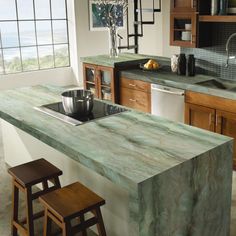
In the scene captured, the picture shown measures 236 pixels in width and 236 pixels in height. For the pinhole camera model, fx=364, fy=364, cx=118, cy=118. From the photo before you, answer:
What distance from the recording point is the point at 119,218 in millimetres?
2393

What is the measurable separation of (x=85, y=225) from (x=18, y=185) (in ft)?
2.08

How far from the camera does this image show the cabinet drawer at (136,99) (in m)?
4.39

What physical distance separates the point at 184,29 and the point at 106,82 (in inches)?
51.2

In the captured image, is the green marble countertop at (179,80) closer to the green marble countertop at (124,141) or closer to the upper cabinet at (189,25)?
the upper cabinet at (189,25)

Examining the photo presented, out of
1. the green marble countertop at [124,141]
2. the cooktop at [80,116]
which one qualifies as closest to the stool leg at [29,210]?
the green marble countertop at [124,141]

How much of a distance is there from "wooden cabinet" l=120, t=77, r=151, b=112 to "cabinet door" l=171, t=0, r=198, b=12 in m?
0.92

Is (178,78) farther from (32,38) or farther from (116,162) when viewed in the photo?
(32,38)

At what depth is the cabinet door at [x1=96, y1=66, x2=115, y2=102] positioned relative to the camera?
4820 mm

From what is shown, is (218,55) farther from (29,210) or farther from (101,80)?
(29,210)

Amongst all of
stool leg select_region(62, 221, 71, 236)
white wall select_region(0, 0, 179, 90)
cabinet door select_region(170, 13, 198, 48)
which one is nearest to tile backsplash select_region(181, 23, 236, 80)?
cabinet door select_region(170, 13, 198, 48)

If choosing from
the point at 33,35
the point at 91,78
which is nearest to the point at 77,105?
the point at 91,78

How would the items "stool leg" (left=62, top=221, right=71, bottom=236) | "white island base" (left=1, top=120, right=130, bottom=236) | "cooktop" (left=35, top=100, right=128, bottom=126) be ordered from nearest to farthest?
"stool leg" (left=62, top=221, right=71, bottom=236) < "white island base" (left=1, top=120, right=130, bottom=236) < "cooktop" (left=35, top=100, right=128, bottom=126)

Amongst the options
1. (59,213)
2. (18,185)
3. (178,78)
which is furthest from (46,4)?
(59,213)

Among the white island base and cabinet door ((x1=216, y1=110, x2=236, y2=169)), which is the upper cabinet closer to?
cabinet door ((x1=216, y1=110, x2=236, y2=169))
